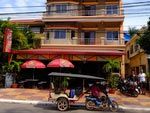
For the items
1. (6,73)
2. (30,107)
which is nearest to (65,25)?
(6,73)

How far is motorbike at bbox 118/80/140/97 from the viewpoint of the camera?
22.0 m

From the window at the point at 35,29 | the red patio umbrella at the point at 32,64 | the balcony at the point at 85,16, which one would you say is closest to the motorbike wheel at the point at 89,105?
the red patio umbrella at the point at 32,64

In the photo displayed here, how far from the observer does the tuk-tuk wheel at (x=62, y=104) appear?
54.5ft

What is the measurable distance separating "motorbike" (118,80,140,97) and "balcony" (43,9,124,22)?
12.5m

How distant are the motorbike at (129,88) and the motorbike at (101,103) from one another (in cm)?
534

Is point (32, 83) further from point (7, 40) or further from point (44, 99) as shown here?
point (44, 99)

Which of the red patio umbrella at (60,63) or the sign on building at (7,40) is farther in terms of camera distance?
the sign on building at (7,40)

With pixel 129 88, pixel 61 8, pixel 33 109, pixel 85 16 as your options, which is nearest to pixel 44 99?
pixel 33 109

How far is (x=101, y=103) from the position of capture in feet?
55.4

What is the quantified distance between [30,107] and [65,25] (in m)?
19.3

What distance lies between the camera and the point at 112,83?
24.4m

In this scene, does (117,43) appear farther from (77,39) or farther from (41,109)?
(41,109)

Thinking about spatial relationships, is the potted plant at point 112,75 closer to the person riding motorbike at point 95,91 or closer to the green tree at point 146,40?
the green tree at point 146,40

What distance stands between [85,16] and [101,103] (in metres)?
19.7
